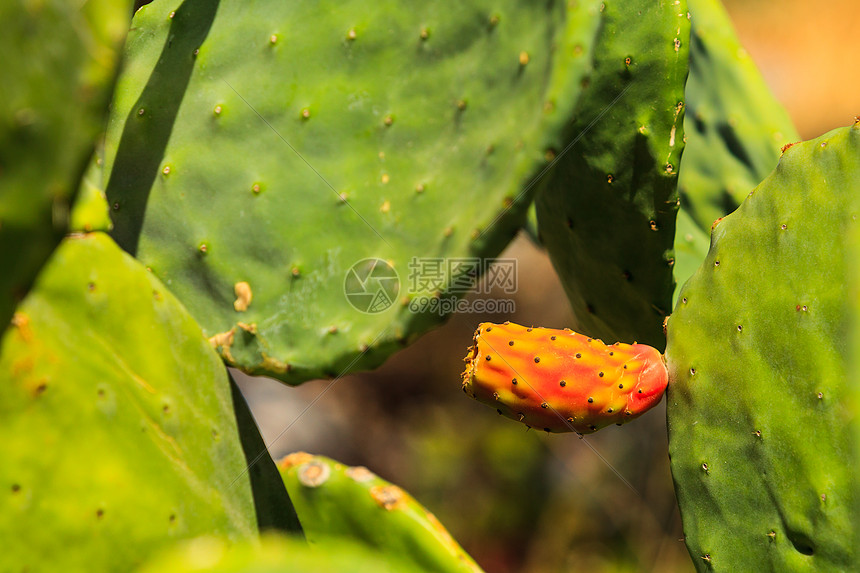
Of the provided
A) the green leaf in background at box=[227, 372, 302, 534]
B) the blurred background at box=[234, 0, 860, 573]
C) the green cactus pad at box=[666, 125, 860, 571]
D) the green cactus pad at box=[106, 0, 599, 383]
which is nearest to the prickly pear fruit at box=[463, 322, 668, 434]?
Answer: the green cactus pad at box=[666, 125, 860, 571]

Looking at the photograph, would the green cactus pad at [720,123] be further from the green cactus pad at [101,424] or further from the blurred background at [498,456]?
the blurred background at [498,456]

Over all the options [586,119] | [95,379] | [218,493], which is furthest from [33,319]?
[586,119]

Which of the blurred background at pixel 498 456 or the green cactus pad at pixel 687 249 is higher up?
the green cactus pad at pixel 687 249

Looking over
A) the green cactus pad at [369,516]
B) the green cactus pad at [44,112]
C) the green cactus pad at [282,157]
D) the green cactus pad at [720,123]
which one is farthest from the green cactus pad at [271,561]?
the green cactus pad at [720,123]

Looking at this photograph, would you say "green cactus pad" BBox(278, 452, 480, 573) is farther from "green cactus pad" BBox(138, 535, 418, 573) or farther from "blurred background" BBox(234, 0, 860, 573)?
"blurred background" BBox(234, 0, 860, 573)

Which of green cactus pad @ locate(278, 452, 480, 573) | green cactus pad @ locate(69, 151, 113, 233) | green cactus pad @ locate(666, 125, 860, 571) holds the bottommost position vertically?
green cactus pad @ locate(278, 452, 480, 573)

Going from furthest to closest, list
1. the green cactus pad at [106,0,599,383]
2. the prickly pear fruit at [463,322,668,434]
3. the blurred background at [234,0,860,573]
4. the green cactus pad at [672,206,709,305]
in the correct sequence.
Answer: the blurred background at [234,0,860,573], the green cactus pad at [672,206,709,305], the green cactus pad at [106,0,599,383], the prickly pear fruit at [463,322,668,434]

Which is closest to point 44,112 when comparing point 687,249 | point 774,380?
point 774,380
